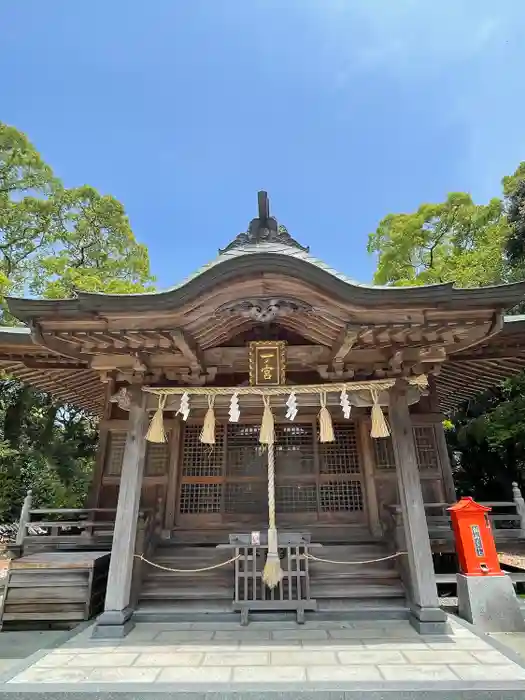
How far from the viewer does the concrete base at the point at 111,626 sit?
504 cm

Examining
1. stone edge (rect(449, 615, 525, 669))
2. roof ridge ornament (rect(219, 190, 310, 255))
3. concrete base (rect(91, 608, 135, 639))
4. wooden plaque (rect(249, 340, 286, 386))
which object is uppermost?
roof ridge ornament (rect(219, 190, 310, 255))

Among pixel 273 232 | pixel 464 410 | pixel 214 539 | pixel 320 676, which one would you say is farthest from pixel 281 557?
pixel 464 410

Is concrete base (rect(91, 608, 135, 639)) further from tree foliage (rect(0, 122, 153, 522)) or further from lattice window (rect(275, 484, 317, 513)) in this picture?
tree foliage (rect(0, 122, 153, 522))

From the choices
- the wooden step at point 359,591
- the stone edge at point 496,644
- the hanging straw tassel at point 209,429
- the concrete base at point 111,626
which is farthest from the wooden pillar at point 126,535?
the stone edge at point 496,644

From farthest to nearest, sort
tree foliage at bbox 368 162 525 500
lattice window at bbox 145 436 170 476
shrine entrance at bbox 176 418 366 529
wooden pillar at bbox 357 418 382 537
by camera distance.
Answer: tree foliage at bbox 368 162 525 500
lattice window at bbox 145 436 170 476
shrine entrance at bbox 176 418 366 529
wooden pillar at bbox 357 418 382 537

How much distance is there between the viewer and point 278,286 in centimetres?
523

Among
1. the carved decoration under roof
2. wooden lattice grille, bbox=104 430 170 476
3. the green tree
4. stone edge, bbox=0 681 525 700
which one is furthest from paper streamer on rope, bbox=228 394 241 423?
the green tree

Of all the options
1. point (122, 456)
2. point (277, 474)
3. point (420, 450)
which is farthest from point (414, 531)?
point (122, 456)

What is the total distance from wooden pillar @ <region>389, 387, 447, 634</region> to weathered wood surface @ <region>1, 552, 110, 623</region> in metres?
4.61

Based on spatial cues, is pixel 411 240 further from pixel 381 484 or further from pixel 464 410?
pixel 381 484

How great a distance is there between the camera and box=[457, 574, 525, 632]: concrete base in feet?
17.8

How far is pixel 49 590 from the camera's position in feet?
19.5

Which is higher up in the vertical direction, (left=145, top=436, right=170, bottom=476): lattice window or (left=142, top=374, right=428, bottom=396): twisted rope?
(left=142, top=374, right=428, bottom=396): twisted rope

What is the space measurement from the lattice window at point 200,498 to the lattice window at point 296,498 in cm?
111
